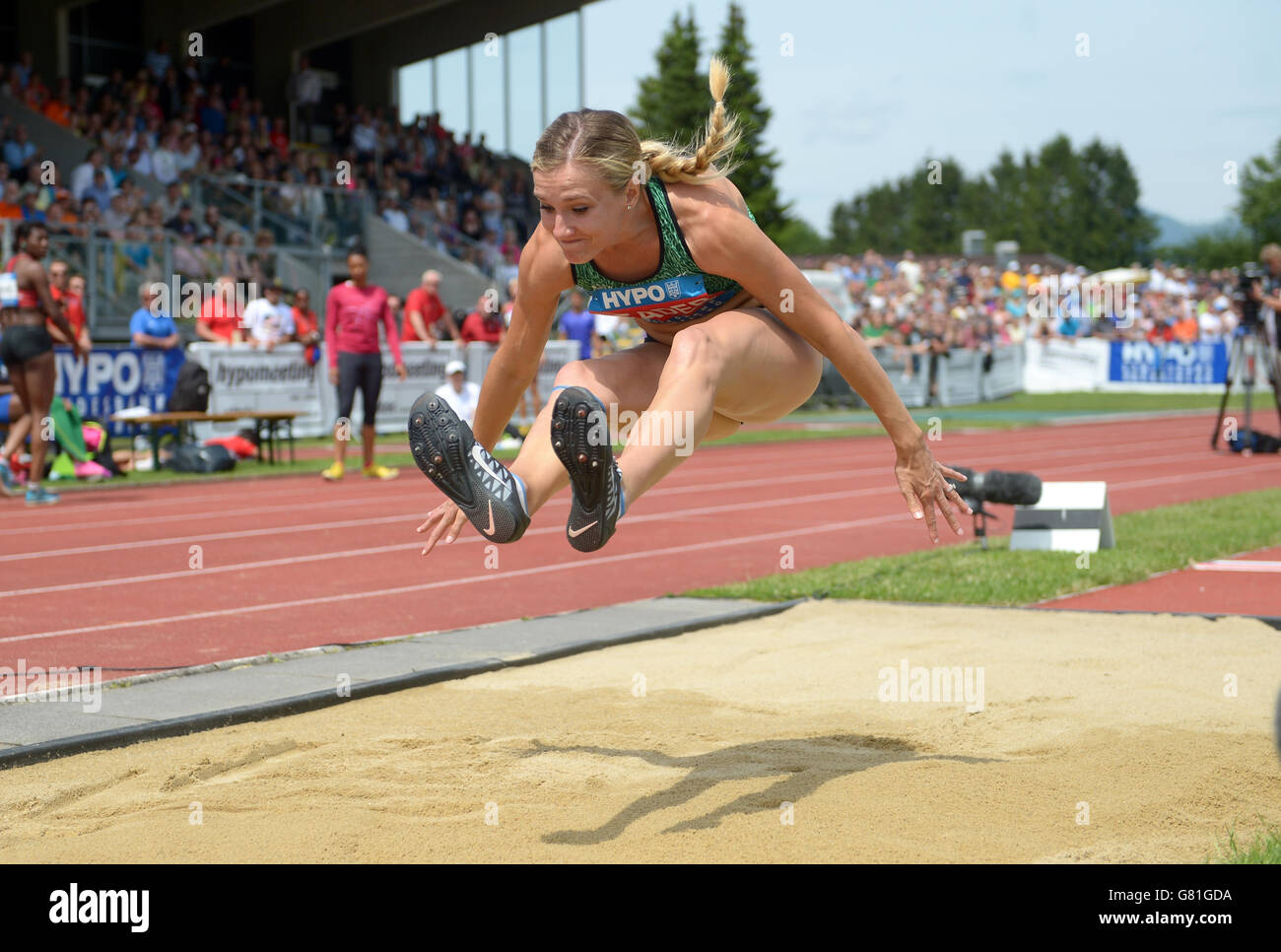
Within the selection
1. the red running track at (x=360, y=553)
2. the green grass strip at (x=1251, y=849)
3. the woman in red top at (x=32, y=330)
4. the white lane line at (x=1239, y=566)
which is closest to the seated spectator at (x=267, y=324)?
the red running track at (x=360, y=553)

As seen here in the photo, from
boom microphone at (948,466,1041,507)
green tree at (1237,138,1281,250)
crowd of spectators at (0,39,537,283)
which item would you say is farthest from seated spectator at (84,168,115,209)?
green tree at (1237,138,1281,250)

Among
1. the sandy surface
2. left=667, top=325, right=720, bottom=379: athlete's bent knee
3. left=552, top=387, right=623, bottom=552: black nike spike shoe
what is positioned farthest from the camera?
left=667, top=325, right=720, bottom=379: athlete's bent knee

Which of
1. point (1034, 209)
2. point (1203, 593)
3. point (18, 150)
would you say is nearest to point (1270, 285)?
point (1203, 593)

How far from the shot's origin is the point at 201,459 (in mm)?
14820

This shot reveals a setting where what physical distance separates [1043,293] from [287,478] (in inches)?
1249

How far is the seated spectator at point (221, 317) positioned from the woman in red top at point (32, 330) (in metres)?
5.25

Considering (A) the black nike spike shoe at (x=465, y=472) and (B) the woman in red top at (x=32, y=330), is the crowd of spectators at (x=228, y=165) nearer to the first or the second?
(B) the woman in red top at (x=32, y=330)

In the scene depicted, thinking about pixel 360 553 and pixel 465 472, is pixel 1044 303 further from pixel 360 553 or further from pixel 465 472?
pixel 465 472

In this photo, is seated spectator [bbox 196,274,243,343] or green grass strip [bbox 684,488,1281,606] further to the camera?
seated spectator [bbox 196,274,243,343]

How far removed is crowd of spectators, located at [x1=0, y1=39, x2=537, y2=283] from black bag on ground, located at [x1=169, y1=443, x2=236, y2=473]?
4540 millimetres

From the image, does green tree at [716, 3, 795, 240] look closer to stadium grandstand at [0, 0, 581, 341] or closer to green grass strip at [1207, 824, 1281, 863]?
stadium grandstand at [0, 0, 581, 341]

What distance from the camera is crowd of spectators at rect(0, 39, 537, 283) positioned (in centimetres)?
1969

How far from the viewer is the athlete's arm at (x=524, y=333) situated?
14.5 ft

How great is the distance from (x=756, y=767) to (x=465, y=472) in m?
1.47
